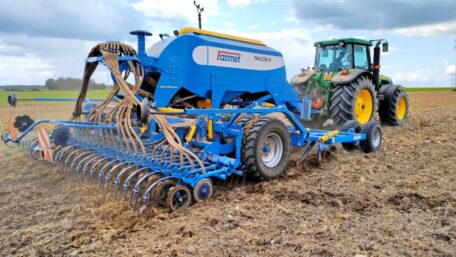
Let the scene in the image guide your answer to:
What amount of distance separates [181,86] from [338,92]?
4177 mm

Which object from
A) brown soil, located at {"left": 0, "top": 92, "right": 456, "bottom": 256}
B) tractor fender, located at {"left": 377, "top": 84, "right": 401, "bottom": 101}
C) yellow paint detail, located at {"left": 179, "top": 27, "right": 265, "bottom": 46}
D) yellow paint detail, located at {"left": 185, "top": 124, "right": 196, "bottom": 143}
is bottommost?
brown soil, located at {"left": 0, "top": 92, "right": 456, "bottom": 256}

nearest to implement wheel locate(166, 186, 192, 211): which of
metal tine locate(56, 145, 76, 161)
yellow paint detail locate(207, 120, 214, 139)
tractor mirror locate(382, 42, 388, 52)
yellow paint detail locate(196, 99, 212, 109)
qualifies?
yellow paint detail locate(207, 120, 214, 139)

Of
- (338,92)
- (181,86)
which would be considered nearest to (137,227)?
(181,86)

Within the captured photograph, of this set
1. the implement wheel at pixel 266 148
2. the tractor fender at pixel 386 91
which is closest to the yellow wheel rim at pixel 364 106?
the tractor fender at pixel 386 91

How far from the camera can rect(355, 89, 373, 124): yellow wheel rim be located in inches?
339

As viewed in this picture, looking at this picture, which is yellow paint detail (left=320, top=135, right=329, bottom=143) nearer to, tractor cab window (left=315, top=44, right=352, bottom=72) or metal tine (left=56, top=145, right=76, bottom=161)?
metal tine (left=56, top=145, right=76, bottom=161)

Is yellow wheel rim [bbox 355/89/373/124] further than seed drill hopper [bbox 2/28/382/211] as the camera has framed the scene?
Yes

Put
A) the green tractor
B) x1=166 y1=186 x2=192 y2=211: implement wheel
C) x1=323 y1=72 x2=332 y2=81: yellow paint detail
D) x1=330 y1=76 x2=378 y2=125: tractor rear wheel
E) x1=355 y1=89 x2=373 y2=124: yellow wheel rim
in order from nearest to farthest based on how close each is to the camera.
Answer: x1=166 y1=186 x2=192 y2=211: implement wheel, x1=330 y1=76 x2=378 y2=125: tractor rear wheel, the green tractor, x1=323 y1=72 x2=332 y2=81: yellow paint detail, x1=355 y1=89 x2=373 y2=124: yellow wheel rim

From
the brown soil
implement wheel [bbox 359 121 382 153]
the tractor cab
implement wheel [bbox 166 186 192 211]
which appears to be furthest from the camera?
the tractor cab

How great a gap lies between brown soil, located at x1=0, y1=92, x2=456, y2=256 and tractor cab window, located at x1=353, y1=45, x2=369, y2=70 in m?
4.24

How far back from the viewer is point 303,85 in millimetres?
9000

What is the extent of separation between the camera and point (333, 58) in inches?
365

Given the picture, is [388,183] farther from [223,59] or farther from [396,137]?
[396,137]

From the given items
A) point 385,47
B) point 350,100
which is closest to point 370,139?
point 350,100
